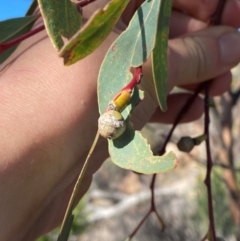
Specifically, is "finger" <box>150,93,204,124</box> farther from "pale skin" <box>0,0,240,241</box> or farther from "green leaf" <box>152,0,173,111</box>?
"green leaf" <box>152,0,173,111</box>

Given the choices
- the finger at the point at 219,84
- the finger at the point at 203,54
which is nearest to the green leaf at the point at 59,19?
the finger at the point at 203,54

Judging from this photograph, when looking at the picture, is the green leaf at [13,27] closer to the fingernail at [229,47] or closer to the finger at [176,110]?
the fingernail at [229,47]

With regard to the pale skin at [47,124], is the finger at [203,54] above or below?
below

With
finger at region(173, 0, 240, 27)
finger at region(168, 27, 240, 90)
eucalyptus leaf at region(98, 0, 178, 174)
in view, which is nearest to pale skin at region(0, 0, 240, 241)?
finger at region(168, 27, 240, 90)

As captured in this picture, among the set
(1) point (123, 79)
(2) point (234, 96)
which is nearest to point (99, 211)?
(2) point (234, 96)

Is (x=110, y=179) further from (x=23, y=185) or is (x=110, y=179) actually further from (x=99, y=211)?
(x=23, y=185)

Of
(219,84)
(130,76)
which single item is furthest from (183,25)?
(130,76)
